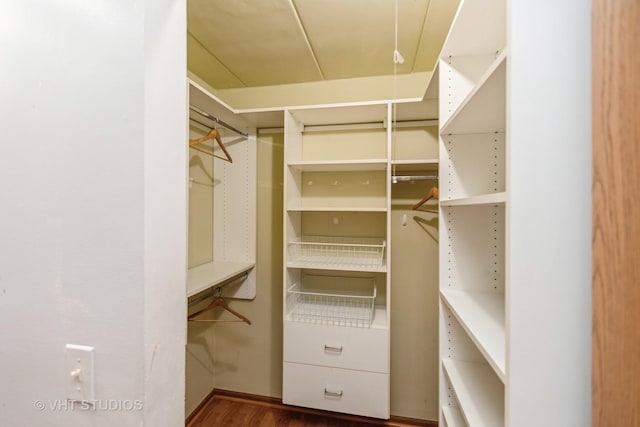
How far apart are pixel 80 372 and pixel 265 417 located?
1.76m

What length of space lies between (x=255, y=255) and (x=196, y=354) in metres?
0.81

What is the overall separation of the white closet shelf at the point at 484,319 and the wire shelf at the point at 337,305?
0.61 metres

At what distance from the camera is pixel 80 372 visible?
592 millimetres

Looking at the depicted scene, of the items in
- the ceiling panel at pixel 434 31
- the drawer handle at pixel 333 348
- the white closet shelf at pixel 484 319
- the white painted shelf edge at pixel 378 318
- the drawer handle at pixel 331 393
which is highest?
the ceiling panel at pixel 434 31

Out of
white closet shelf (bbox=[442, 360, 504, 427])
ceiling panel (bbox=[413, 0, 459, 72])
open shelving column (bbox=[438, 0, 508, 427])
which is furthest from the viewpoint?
ceiling panel (bbox=[413, 0, 459, 72])

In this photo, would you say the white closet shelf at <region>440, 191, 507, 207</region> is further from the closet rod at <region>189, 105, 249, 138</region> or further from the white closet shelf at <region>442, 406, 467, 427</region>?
the closet rod at <region>189, 105, 249, 138</region>

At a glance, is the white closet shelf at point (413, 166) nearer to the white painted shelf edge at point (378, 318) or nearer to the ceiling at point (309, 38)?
the ceiling at point (309, 38)

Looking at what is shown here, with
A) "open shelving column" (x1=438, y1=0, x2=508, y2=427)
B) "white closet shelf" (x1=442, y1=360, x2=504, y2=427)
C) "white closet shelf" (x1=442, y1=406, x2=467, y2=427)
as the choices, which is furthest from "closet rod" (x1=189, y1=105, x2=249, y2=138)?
"white closet shelf" (x1=442, y1=406, x2=467, y2=427)

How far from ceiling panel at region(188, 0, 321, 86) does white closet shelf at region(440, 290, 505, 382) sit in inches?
58.4

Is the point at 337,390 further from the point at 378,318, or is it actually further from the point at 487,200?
the point at 487,200

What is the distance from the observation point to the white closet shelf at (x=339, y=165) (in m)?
1.65

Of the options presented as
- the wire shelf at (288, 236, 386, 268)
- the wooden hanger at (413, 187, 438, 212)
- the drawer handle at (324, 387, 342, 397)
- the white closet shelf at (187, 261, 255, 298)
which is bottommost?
the drawer handle at (324, 387, 342, 397)

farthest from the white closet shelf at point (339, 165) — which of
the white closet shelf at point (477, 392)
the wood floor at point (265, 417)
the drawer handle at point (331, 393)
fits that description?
the wood floor at point (265, 417)

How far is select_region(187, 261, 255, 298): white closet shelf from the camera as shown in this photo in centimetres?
151
